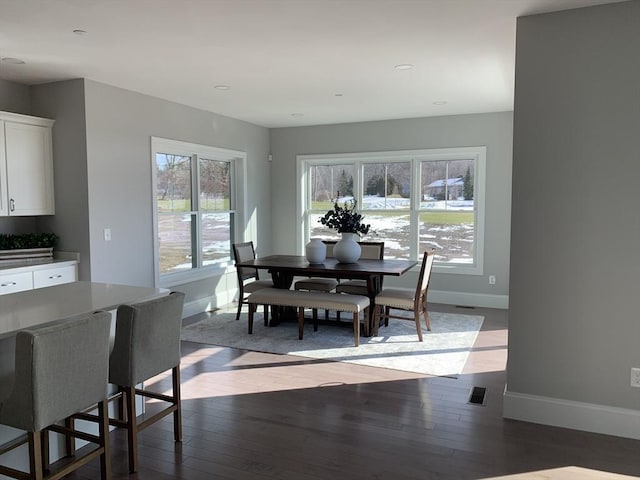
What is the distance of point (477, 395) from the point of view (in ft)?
11.7

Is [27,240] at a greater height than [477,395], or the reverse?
[27,240]

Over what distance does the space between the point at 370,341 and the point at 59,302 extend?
309 centimetres

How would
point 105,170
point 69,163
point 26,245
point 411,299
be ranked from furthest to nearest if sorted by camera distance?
point 411,299 < point 105,170 < point 69,163 < point 26,245


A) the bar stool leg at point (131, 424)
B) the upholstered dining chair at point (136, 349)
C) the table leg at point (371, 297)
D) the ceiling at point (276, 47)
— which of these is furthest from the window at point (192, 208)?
the bar stool leg at point (131, 424)

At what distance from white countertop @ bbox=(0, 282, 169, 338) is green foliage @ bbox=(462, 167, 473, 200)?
4768 mm

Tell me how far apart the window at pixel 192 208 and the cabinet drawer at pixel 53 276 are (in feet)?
3.28

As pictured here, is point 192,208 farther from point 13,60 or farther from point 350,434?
point 350,434

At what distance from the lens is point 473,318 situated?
5863 millimetres

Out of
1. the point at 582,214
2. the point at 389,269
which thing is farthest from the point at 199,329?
the point at 582,214

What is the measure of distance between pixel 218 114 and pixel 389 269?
317 centimetres

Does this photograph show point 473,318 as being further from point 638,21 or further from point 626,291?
point 638,21

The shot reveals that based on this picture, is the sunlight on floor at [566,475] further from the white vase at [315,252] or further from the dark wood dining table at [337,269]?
the white vase at [315,252]

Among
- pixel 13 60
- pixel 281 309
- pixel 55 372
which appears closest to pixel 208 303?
pixel 281 309

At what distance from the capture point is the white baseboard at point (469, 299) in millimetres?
6457
